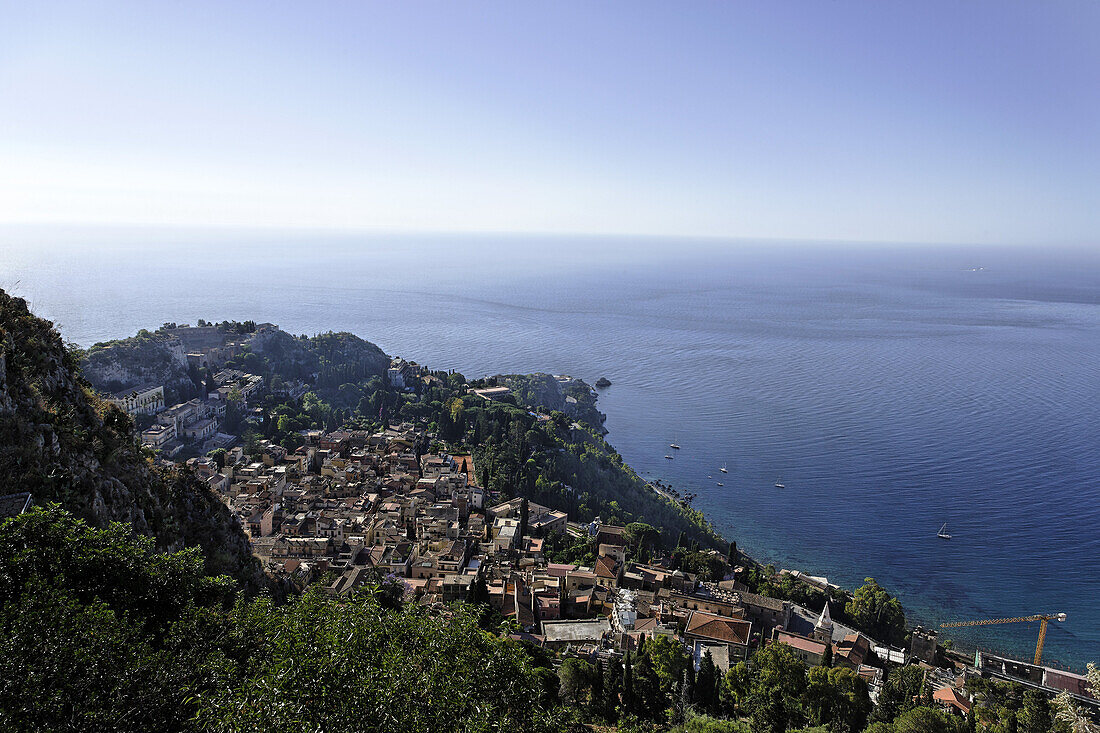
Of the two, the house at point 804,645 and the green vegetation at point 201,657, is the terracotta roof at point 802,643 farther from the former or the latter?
the green vegetation at point 201,657

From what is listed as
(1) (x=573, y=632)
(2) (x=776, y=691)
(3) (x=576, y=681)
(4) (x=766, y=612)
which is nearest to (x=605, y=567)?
(1) (x=573, y=632)

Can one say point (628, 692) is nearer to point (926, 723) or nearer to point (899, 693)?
point (926, 723)

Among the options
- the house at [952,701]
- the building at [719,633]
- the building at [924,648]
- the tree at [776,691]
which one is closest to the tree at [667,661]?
the tree at [776,691]

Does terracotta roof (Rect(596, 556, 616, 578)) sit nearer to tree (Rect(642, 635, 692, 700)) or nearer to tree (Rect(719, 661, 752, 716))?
tree (Rect(642, 635, 692, 700))

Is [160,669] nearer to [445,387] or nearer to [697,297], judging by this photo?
[445,387]

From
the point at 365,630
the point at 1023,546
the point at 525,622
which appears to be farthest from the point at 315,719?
the point at 1023,546

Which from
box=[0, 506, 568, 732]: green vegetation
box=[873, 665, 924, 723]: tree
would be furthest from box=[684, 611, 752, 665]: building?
box=[0, 506, 568, 732]: green vegetation

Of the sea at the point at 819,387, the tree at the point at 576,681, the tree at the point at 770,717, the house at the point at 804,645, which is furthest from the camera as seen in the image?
the sea at the point at 819,387
